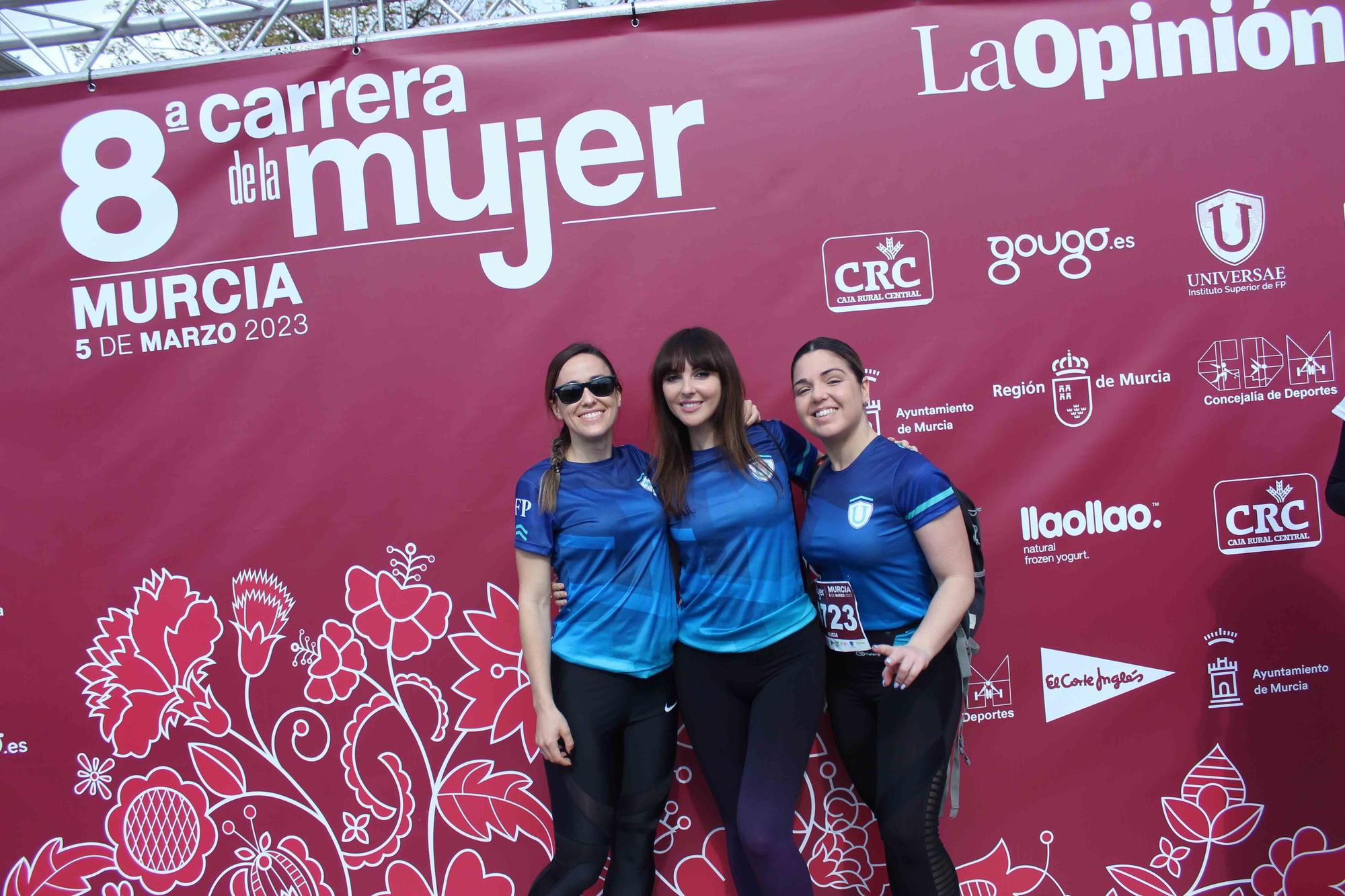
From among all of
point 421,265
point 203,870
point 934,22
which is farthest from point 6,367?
point 934,22

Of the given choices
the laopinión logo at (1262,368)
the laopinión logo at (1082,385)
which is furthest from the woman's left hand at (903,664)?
the laopinión logo at (1262,368)

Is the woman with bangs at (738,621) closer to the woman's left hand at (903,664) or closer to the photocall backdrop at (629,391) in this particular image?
the woman's left hand at (903,664)

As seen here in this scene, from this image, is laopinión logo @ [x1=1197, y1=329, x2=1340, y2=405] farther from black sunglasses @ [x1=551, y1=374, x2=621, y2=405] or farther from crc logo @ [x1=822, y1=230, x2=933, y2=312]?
black sunglasses @ [x1=551, y1=374, x2=621, y2=405]

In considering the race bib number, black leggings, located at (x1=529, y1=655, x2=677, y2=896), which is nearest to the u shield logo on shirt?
the race bib number

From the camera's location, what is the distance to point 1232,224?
270cm

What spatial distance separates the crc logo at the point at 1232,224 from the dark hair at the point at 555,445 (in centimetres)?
185

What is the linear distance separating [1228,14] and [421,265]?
100 inches

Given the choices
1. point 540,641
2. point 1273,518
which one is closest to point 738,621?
point 540,641

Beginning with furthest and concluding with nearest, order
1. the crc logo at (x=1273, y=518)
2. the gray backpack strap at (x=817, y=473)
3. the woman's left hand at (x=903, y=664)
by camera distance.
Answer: the crc logo at (x=1273, y=518)
the gray backpack strap at (x=817, y=473)
the woman's left hand at (x=903, y=664)

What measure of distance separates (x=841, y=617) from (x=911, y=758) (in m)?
0.36

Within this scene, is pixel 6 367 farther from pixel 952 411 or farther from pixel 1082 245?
pixel 1082 245

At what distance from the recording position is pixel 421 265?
9.10 ft

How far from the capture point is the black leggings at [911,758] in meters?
2.13

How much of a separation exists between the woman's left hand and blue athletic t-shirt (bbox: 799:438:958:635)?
12 centimetres
